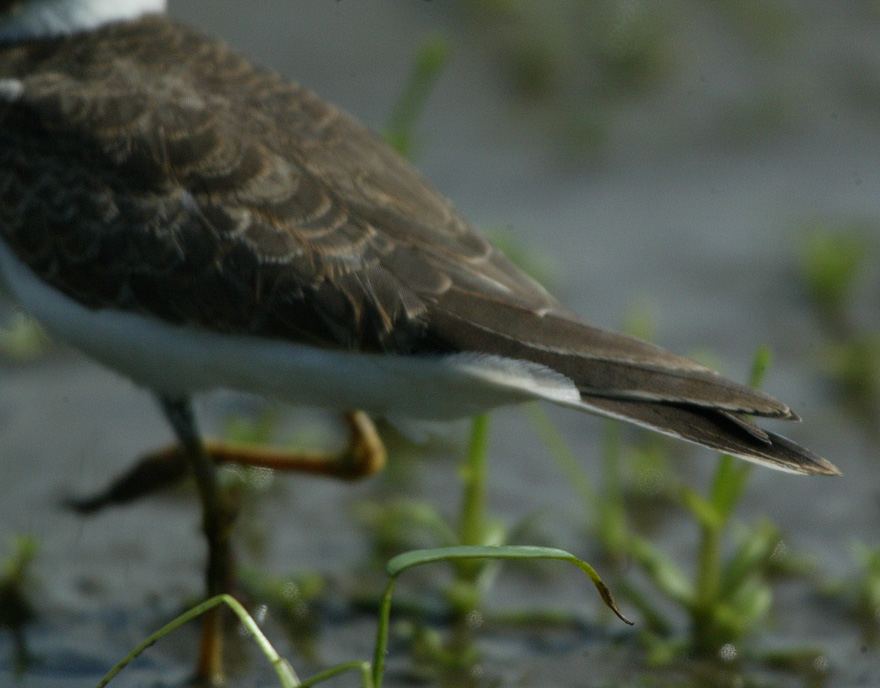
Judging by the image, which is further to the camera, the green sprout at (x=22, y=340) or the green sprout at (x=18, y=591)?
the green sprout at (x=22, y=340)

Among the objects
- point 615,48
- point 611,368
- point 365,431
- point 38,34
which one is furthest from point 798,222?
point 38,34

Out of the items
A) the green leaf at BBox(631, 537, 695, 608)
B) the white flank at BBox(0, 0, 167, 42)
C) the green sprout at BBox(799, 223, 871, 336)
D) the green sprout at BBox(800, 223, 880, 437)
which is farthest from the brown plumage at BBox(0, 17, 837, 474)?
the green sprout at BBox(799, 223, 871, 336)

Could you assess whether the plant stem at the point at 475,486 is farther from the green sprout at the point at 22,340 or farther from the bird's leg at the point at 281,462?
the green sprout at the point at 22,340

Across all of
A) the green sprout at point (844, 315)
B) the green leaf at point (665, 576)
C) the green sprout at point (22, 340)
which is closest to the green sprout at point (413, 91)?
the green sprout at point (22, 340)

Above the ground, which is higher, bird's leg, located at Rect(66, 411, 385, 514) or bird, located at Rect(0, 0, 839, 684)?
bird, located at Rect(0, 0, 839, 684)

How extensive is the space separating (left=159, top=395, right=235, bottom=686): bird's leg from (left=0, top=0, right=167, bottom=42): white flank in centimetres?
142

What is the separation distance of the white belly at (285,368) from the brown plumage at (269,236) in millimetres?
43

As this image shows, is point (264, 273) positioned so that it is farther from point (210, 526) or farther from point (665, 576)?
point (665, 576)

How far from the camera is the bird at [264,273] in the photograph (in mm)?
3971

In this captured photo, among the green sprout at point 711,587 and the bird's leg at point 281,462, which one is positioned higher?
the green sprout at point 711,587

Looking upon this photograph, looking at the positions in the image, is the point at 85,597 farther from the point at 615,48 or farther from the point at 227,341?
the point at 615,48

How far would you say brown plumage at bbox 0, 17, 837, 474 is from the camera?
155 inches

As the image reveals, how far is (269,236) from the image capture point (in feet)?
13.8

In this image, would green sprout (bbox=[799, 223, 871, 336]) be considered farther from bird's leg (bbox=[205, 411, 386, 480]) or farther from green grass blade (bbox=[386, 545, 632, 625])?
green grass blade (bbox=[386, 545, 632, 625])
